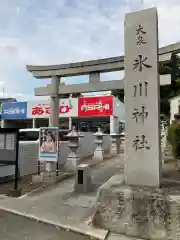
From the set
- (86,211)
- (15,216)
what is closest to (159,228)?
(86,211)

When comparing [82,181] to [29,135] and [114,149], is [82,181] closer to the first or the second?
[29,135]

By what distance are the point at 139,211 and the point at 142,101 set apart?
2220 mm

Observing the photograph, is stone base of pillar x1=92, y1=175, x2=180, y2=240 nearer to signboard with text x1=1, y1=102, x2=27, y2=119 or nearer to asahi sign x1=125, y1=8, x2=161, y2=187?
asahi sign x1=125, y1=8, x2=161, y2=187

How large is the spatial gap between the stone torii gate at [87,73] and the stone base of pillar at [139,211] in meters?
5.90

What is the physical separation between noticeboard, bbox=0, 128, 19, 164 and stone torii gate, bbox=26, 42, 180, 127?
392 centimetres

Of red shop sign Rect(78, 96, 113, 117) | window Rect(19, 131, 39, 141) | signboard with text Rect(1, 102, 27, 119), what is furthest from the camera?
signboard with text Rect(1, 102, 27, 119)

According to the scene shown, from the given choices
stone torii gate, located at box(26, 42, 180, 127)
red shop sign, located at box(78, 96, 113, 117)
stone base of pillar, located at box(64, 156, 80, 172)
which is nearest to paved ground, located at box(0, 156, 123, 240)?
stone base of pillar, located at box(64, 156, 80, 172)

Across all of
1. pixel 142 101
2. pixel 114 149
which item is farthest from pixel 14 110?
pixel 142 101

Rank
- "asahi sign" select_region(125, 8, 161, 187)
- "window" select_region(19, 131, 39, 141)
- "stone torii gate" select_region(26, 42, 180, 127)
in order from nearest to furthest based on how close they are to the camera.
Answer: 1. "asahi sign" select_region(125, 8, 161, 187)
2. "stone torii gate" select_region(26, 42, 180, 127)
3. "window" select_region(19, 131, 39, 141)

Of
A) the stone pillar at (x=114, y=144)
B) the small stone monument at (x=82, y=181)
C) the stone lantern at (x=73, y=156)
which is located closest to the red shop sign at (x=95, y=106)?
the stone pillar at (x=114, y=144)

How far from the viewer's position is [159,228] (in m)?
4.71

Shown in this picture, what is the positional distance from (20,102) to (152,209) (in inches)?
994

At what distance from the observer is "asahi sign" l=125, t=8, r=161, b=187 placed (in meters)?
5.47

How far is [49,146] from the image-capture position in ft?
33.0
